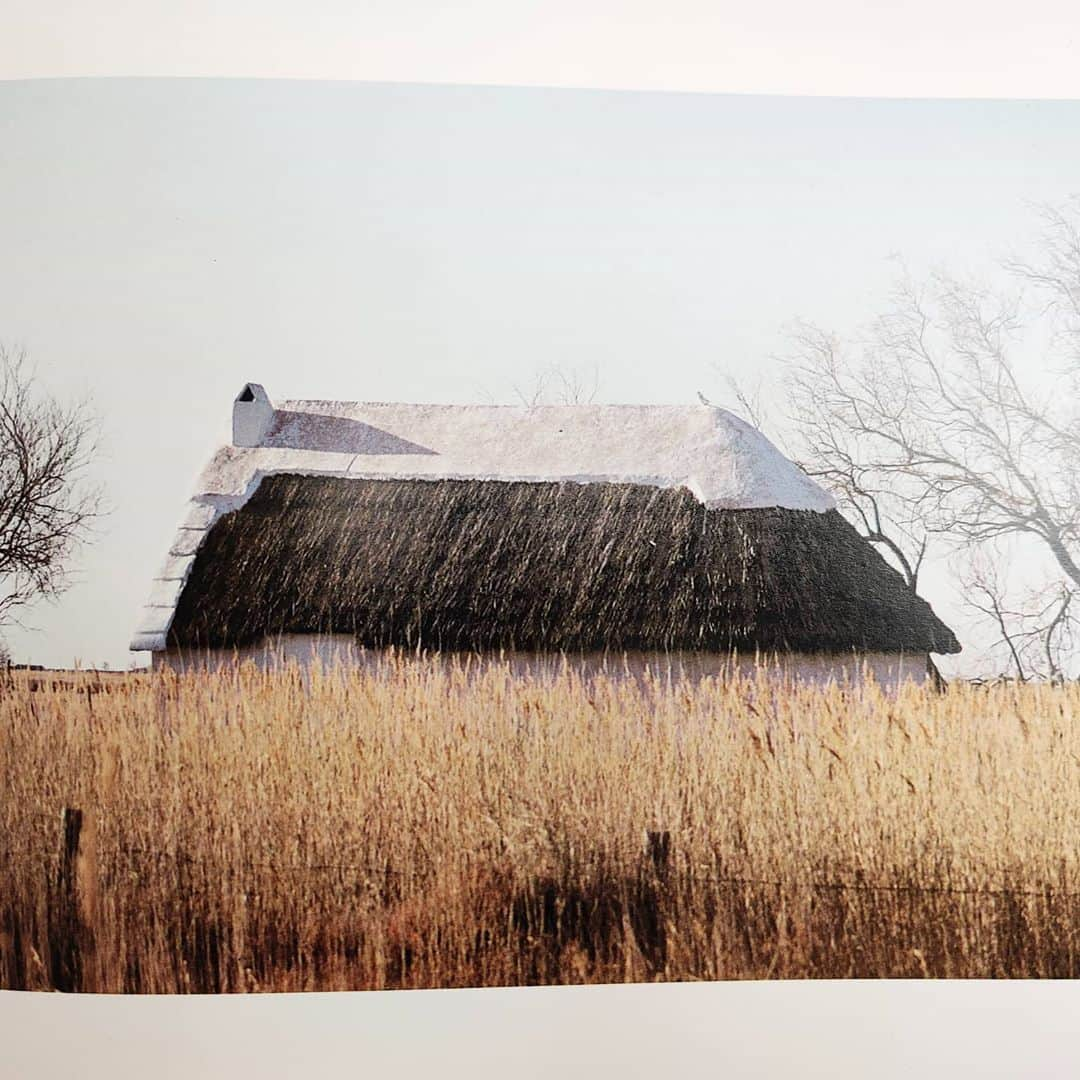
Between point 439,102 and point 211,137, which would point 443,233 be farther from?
point 211,137

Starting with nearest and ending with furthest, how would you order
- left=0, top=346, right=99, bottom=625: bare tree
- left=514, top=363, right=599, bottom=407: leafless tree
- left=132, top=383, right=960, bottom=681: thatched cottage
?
left=0, top=346, right=99, bottom=625: bare tree < left=132, top=383, right=960, bottom=681: thatched cottage < left=514, top=363, right=599, bottom=407: leafless tree

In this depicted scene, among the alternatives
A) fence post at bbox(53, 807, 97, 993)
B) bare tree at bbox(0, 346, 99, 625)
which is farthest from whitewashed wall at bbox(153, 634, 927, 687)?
fence post at bbox(53, 807, 97, 993)

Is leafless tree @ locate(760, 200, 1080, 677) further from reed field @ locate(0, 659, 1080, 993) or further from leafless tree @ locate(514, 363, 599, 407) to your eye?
leafless tree @ locate(514, 363, 599, 407)

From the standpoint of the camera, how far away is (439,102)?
13.8 ft

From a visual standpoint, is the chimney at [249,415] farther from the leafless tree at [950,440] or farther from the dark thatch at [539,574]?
the leafless tree at [950,440]

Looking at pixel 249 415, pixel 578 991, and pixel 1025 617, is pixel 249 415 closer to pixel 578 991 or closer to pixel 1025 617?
pixel 578 991

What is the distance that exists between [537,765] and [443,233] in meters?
1.52

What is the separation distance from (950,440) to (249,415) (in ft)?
6.48

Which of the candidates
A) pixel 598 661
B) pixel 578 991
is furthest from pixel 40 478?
pixel 578 991

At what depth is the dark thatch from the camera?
407cm

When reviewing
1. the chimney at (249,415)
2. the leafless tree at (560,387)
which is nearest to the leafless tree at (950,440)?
the leafless tree at (560,387)

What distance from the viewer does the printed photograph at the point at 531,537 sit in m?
3.99

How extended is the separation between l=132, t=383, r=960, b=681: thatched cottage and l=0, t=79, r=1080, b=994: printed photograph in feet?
0.04

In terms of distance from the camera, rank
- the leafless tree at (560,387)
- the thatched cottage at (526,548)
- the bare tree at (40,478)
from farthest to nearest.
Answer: the leafless tree at (560,387) < the thatched cottage at (526,548) < the bare tree at (40,478)
